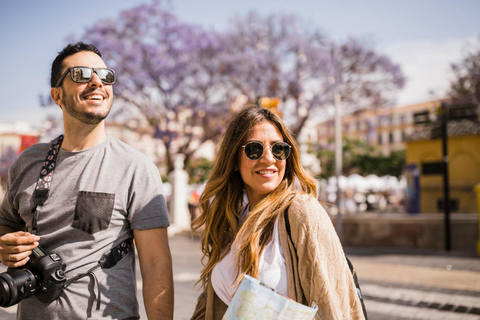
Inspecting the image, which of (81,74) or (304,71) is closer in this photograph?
(81,74)

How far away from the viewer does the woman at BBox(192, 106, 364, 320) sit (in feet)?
6.00

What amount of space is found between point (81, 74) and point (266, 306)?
136 cm

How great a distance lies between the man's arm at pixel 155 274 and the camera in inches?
80.4

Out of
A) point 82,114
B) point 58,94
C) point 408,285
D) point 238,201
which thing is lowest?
point 408,285

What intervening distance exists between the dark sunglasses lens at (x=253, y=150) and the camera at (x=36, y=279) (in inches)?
39.5

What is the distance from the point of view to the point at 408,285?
26.6 feet

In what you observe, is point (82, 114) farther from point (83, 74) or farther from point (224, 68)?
point (224, 68)

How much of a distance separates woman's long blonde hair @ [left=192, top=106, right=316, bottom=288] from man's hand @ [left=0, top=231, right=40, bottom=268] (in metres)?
0.80

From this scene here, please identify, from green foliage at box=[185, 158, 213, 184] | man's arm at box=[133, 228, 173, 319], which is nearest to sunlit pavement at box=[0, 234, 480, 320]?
man's arm at box=[133, 228, 173, 319]

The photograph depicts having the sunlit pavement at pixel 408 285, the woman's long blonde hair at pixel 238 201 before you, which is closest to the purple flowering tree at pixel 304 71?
the sunlit pavement at pixel 408 285

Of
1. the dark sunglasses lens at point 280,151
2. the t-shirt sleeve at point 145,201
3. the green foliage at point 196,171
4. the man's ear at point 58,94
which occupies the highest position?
the man's ear at point 58,94

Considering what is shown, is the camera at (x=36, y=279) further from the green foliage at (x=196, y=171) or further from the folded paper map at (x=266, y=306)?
the green foliage at (x=196, y=171)

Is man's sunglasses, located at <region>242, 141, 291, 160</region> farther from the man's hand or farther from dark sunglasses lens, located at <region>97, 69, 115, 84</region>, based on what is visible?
the man's hand

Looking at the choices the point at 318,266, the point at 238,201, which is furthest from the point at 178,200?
the point at 318,266
